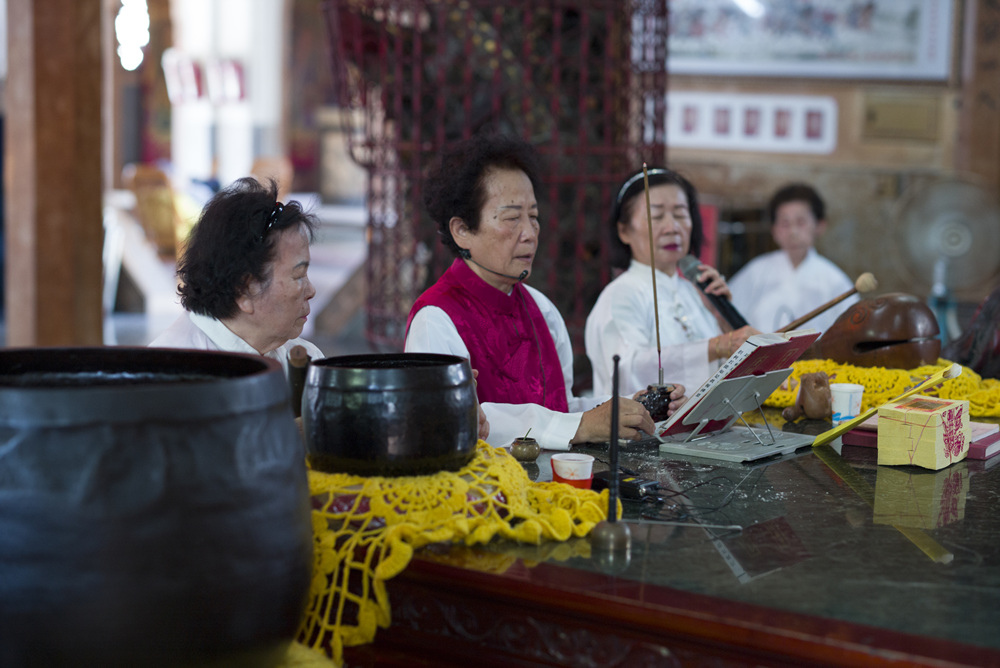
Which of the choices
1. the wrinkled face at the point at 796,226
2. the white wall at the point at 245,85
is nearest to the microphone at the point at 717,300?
the wrinkled face at the point at 796,226

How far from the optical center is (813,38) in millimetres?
7824

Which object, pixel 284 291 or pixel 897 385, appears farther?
pixel 897 385

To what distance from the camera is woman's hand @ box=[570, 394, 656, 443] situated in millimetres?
2023

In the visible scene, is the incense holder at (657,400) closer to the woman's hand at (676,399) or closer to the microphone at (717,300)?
the woman's hand at (676,399)

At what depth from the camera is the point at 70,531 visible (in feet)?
2.98

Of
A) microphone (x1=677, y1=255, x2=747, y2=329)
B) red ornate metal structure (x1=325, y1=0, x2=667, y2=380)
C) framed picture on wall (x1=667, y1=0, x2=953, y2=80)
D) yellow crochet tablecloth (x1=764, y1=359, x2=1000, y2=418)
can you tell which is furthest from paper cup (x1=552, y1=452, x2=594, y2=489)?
framed picture on wall (x1=667, y1=0, x2=953, y2=80)

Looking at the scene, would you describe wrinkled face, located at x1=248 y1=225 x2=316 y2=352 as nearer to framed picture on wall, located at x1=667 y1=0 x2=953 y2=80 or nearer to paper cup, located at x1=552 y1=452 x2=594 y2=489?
paper cup, located at x1=552 y1=452 x2=594 y2=489

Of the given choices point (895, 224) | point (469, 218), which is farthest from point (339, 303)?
point (469, 218)

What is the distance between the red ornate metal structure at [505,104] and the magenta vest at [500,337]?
1.75 meters

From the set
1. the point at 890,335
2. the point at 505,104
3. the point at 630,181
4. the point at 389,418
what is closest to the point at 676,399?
the point at 890,335

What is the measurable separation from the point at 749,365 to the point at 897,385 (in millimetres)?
791

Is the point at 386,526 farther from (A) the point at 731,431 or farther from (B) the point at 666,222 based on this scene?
(B) the point at 666,222

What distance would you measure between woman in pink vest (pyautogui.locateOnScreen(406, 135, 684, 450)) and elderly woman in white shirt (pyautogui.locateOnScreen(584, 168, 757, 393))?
47 centimetres

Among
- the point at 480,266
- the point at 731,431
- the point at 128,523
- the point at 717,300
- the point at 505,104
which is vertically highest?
the point at 505,104
